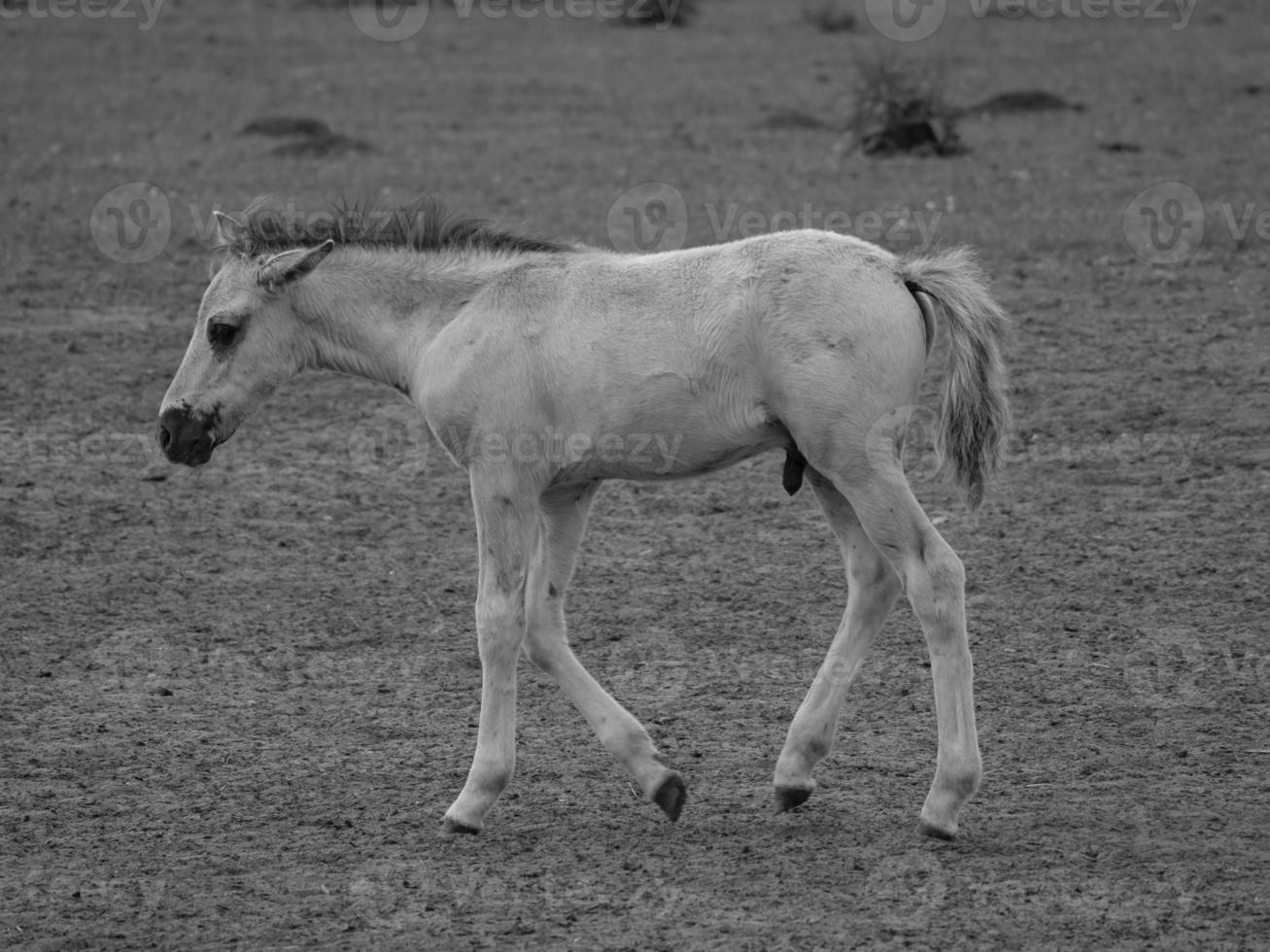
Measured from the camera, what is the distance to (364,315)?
582 cm

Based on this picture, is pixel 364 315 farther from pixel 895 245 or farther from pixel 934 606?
pixel 895 245

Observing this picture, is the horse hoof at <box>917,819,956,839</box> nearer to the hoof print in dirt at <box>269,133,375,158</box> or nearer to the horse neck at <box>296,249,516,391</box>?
the horse neck at <box>296,249,516,391</box>

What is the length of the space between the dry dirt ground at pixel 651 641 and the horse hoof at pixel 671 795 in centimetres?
11

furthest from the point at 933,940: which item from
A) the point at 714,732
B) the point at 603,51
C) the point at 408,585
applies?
the point at 603,51

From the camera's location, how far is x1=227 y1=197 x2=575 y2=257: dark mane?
19.3 feet

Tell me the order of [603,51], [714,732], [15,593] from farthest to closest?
[603,51], [15,593], [714,732]


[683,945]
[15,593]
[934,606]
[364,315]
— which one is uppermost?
[364,315]

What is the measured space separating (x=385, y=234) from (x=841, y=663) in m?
2.17

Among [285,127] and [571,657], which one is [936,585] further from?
[285,127]

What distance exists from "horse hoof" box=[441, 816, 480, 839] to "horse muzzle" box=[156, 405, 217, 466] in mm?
1553

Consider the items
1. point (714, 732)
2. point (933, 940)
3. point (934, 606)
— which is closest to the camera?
point (933, 940)

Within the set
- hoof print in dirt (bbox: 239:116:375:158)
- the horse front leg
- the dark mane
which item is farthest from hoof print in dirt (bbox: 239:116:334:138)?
the horse front leg

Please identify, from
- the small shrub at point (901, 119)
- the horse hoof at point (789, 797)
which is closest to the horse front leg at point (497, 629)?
the horse hoof at point (789, 797)

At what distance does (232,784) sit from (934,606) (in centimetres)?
255
